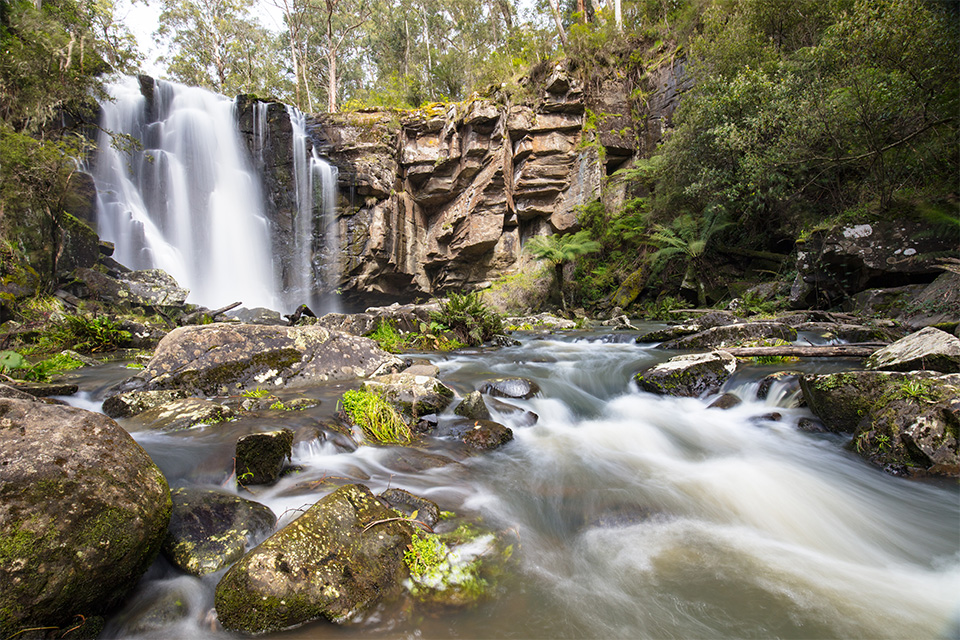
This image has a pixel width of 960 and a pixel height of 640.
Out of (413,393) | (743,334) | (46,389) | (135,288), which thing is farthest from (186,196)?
(743,334)

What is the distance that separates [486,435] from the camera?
12.0 ft

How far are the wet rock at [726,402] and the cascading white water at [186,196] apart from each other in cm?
1914

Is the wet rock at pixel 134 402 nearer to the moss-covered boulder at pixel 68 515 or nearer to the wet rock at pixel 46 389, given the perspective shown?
the wet rock at pixel 46 389

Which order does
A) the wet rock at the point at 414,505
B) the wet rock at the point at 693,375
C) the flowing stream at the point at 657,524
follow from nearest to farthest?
the flowing stream at the point at 657,524 < the wet rock at the point at 414,505 < the wet rock at the point at 693,375

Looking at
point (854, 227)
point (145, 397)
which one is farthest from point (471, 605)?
point (854, 227)

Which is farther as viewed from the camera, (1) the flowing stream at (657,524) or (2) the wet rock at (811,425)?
(2) the wet rock at (811,425)

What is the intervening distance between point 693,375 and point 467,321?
17.0 feet

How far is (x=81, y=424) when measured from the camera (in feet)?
6.04

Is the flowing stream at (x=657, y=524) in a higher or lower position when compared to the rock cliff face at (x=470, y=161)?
lower

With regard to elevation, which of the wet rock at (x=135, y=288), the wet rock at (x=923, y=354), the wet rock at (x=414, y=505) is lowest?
the wet rock at (x=414, y=505)

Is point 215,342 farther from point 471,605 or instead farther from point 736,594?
point 736,594

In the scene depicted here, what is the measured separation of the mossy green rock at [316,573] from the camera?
1559mm

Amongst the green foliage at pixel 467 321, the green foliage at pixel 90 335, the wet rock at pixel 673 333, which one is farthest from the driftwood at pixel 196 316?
the wet rock at pixel 673 333

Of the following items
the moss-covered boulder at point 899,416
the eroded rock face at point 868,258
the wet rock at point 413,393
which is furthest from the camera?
the eroded rock face at point 868,258
